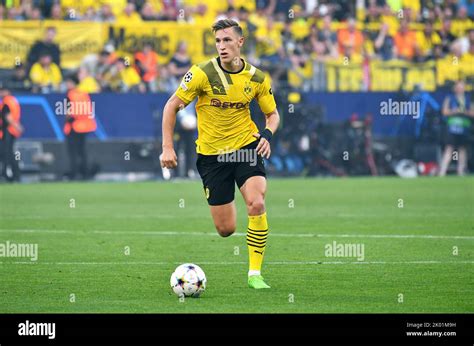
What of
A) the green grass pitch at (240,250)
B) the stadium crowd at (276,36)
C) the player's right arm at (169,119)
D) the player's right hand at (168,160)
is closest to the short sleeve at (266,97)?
the player's right arm at (169,119)

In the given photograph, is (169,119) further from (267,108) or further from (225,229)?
(225,229)

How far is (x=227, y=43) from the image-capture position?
1132cm

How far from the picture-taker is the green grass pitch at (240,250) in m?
10.6

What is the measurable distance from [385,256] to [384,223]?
432 cm

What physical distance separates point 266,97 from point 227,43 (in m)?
0.84

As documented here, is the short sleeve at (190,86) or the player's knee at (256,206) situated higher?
the short sleeve at (190,86)

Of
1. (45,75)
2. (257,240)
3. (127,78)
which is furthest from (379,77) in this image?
(257,240)

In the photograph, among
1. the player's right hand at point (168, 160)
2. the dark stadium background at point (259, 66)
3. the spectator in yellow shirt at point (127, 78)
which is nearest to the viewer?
the player's right hand at point (168, 160)

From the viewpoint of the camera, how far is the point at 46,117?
28.7 m

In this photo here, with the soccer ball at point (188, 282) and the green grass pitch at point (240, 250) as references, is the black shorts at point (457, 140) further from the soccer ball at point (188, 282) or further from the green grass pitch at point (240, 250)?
the soccer ball at point (188, 282)

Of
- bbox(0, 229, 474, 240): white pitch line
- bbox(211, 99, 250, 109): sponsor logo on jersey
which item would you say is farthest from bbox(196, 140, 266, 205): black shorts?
bbox(0, 229, 474, 240): white pitch line

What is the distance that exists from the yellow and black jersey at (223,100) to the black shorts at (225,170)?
0.24 feet

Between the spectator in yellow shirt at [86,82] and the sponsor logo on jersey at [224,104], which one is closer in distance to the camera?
the sponsor logo on jersey at [224,104]

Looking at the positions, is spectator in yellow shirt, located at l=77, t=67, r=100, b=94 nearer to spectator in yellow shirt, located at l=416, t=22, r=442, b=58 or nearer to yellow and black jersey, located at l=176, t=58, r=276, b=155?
spectator in yellow shirt, located at l=416, t=22, r=442, b=58
